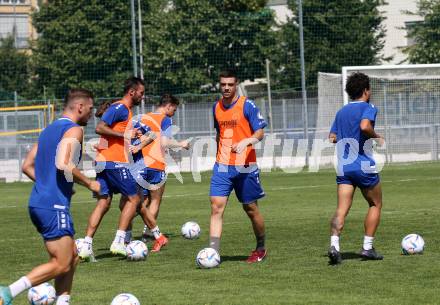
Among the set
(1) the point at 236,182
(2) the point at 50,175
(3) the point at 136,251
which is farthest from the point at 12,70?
(2) the point at 50,175

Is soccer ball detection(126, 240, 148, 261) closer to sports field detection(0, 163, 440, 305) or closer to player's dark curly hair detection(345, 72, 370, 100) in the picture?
sports field detection(0, 163, 440, 305)

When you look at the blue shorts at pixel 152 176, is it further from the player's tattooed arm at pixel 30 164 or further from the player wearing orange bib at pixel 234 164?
the player's tattooed arm at pixel 30 164

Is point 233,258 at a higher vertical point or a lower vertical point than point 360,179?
lower

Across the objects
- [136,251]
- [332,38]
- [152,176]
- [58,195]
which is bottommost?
[136,251]

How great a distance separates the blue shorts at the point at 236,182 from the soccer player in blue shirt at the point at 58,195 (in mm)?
3682

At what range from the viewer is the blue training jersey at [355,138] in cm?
1170

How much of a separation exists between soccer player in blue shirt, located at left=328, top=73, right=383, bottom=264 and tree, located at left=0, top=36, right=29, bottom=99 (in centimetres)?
3345

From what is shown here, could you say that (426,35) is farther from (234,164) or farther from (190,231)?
(234,164)

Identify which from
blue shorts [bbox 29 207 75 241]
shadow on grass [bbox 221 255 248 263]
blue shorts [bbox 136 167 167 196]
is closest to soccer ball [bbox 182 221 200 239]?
blue shorts [bbox 136 167 167 196]

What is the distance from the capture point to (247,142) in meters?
11.8

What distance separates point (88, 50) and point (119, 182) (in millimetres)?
32260

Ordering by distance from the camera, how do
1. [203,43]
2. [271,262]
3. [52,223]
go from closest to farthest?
1. [52,223]
2. [271,262]
3. [203,43]

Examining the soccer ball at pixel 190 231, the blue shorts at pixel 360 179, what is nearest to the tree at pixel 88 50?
the soccer ball at pixel 190 231

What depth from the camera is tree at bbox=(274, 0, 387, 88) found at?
42.2m
